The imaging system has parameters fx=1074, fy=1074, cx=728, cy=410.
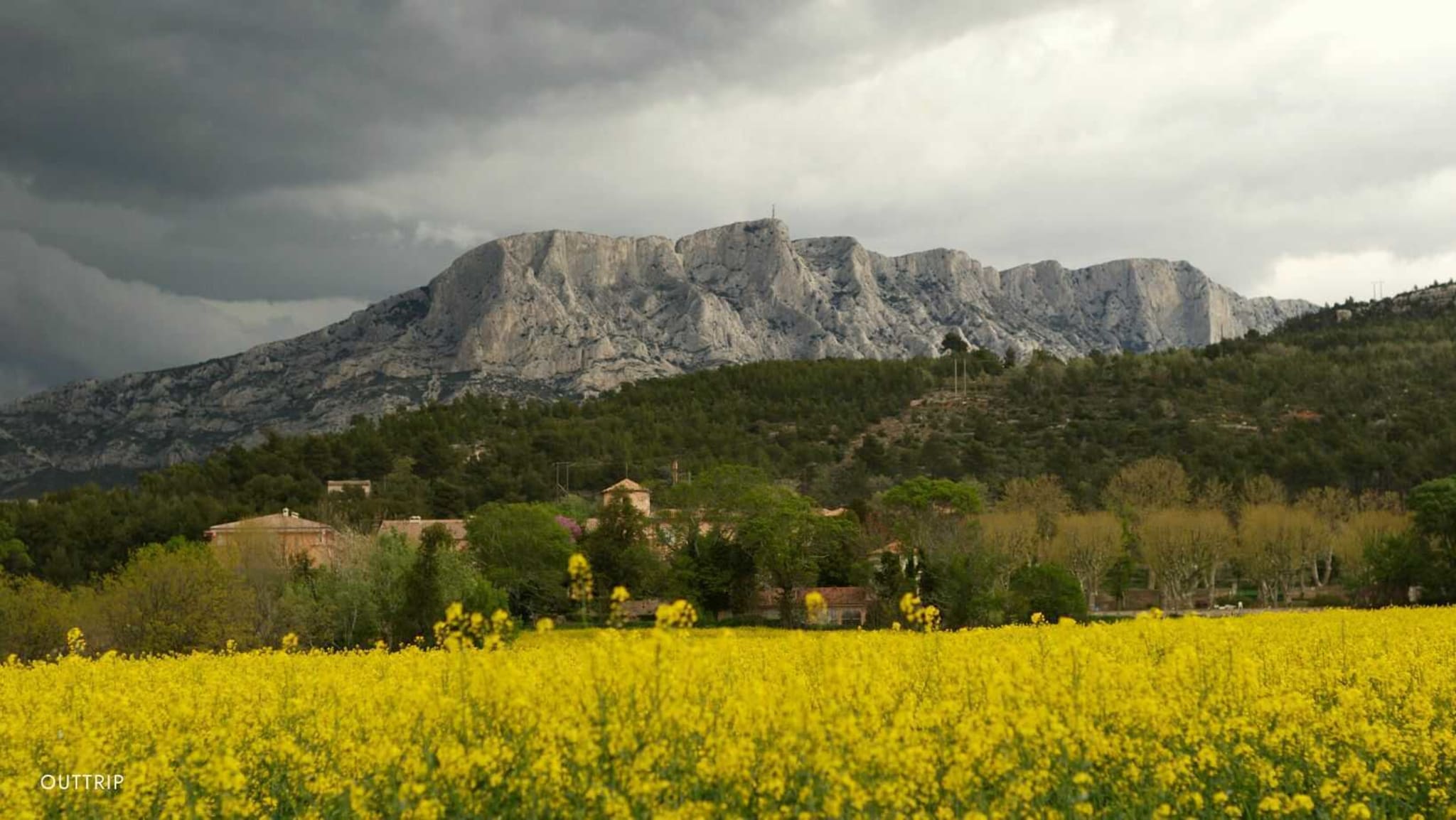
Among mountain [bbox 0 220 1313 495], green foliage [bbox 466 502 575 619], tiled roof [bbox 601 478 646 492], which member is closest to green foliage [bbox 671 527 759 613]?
green foliage [bbox 466 502 575 619]

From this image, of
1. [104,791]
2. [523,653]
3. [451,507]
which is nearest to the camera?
[104,791]

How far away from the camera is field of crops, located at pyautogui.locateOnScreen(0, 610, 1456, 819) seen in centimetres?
869

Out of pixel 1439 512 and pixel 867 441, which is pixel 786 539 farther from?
pixel 867 441

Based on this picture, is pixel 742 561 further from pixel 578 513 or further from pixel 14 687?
pixel 14 687

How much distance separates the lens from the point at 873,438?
4262 inches

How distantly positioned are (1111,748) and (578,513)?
70073 mm

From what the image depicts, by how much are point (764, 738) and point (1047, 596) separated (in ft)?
131

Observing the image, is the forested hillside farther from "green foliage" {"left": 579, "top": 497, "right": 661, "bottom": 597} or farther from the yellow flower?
the yellow flower

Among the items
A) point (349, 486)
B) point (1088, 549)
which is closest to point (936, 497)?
point (1088, 549)

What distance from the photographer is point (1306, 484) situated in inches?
3297

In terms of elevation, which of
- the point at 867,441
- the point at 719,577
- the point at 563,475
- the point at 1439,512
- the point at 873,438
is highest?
the point at 873,438

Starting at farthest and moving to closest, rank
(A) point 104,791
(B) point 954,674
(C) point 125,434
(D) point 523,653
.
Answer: (C) point 125,434 → (D) point 523,653 → (B) point 954,674 → (A) point 104,791

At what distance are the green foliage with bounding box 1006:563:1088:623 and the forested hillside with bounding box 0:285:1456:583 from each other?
119ft

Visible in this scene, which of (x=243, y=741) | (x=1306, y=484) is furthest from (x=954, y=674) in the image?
(x=1306, y=484)
